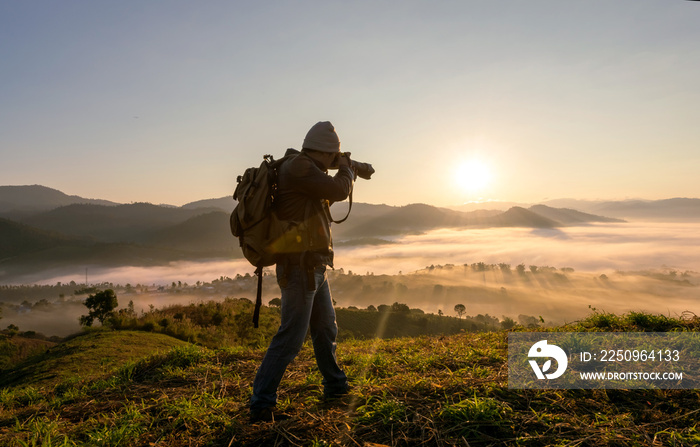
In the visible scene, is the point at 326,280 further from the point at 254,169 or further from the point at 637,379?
the point at 637,379

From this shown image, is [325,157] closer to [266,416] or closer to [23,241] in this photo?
[266,416]

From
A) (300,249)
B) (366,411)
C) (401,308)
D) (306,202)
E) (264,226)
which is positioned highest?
(306,202)

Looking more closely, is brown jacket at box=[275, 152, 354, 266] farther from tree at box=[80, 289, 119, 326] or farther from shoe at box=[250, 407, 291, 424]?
tree at box=[80, 289, 119, 326]

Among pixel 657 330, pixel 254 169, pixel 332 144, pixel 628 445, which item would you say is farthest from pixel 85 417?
pixel 657 330

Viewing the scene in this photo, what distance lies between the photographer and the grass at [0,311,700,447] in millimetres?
3127

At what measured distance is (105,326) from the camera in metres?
12.3

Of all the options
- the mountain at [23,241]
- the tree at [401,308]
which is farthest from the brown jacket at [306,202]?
the mountain at [23,241]

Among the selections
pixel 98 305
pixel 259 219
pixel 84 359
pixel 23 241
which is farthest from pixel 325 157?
pixel 23 241

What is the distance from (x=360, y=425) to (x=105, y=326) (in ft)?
38.9

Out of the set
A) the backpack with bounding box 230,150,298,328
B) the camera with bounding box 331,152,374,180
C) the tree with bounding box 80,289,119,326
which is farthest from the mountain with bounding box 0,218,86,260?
the camera with bounding box 331,152,374,180

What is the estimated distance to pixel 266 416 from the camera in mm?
3594

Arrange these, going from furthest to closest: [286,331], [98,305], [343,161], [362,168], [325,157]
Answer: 1. [98,305]
2. [362,168]
3. [343,161]
4. [325,157]
5. [286,331]

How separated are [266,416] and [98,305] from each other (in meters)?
27.0

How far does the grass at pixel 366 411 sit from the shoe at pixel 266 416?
0.26 feet
